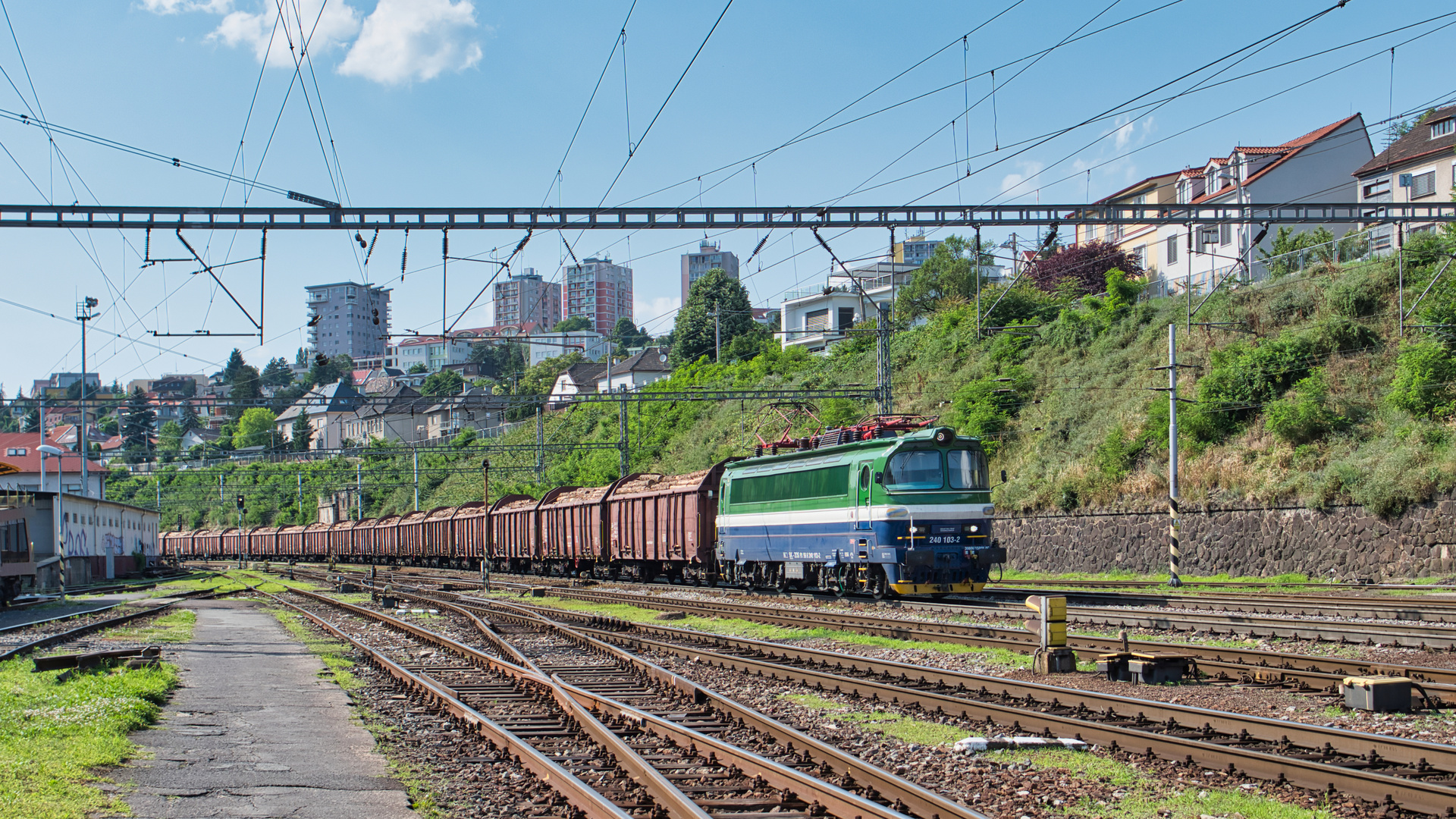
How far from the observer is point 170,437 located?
156 m

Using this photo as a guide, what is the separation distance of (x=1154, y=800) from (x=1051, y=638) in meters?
5.71

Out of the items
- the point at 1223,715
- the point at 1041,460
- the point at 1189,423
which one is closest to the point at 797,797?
the point at 1223,715

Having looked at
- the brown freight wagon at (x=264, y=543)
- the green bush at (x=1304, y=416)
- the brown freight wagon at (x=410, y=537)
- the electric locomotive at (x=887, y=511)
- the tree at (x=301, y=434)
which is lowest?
the brown freight wagon at (x=264, y=543)

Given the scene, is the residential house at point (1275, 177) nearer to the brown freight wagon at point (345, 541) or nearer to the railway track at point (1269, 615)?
the railway track at point (1269, 615)

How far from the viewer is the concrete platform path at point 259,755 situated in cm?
760

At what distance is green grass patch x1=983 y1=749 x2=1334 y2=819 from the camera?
6973mm

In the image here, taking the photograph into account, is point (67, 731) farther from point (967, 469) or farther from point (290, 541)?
point (290, 541)

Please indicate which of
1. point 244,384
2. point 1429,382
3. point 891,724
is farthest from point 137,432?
point 891,724

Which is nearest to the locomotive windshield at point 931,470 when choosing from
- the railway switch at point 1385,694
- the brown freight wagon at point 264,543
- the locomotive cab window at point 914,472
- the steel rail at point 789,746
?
the locomotive cab window at point 914,472

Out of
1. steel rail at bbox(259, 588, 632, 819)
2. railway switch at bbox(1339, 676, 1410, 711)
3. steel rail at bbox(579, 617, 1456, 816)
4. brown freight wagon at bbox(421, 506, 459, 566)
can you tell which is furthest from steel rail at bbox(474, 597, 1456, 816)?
brown freight wagon at bbox(421, 506, 459, 566)

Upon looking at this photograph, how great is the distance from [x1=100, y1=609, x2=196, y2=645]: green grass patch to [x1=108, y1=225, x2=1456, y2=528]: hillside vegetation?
50.6ft

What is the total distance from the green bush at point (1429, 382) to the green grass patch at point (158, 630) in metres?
28.7

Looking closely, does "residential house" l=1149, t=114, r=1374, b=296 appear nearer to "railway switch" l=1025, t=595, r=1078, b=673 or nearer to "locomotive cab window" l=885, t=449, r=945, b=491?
"locomotive cab window" l=885, t=449, r=945, b=491

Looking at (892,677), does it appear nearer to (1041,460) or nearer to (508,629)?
(508,629)
